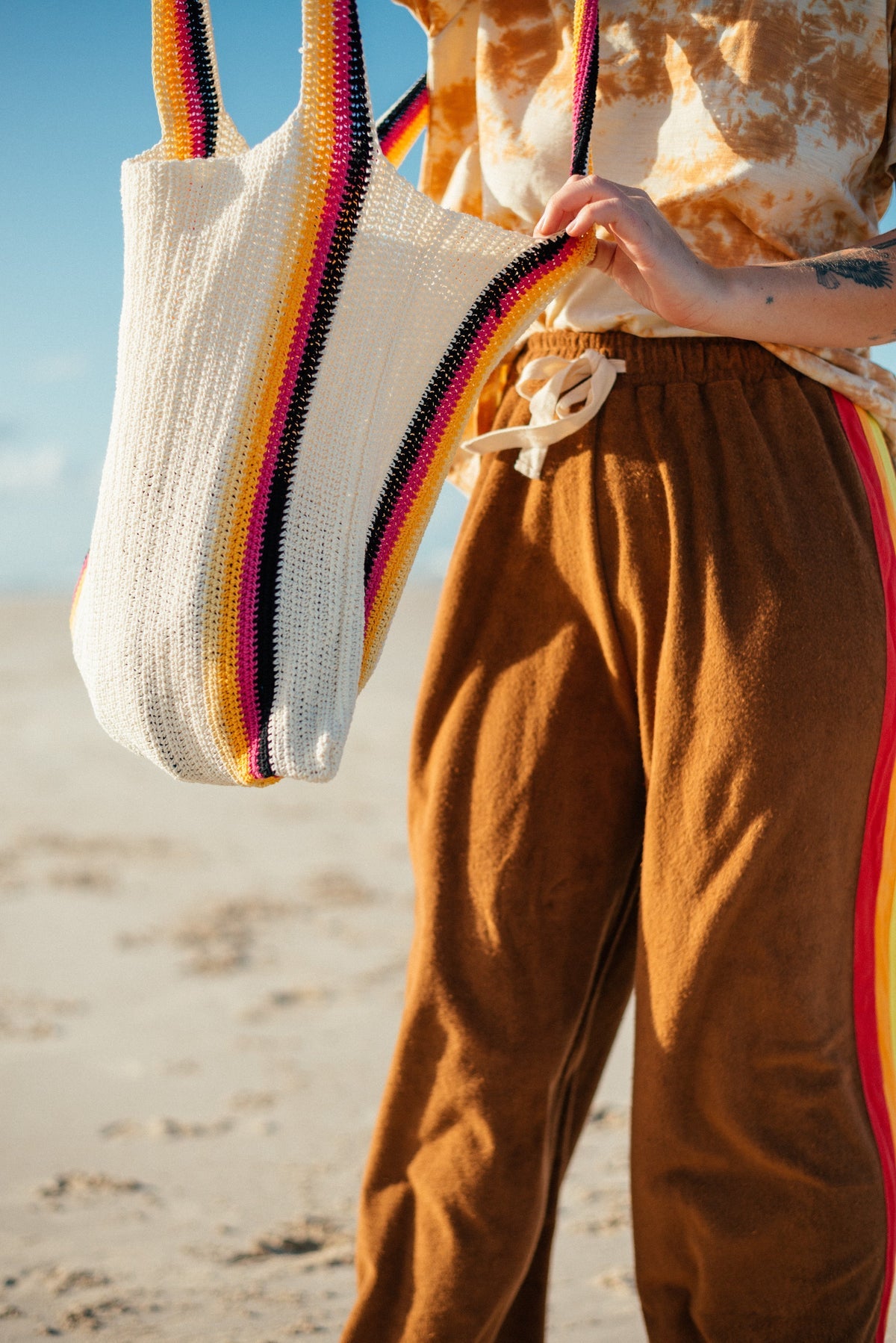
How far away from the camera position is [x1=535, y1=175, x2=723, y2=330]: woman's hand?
999mm

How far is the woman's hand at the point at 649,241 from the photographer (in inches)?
39.3

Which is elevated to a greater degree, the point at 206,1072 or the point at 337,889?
the point at 337,889

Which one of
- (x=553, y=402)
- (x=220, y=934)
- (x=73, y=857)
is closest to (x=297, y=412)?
(x=553, y=402)

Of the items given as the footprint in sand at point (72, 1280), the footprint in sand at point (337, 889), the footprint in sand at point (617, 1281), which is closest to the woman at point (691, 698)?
the footprint in sand at point (617, 1281)

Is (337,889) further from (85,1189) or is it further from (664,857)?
(664,857)

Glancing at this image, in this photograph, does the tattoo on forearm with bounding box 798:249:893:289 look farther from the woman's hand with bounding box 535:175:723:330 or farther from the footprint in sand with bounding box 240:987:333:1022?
the footprint in sand with bounding box 240:987:333:1022

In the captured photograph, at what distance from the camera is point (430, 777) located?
128cm

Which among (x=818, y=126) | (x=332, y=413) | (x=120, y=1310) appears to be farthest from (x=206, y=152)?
(x=120, y=1310)

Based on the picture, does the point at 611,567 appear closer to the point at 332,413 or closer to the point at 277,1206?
the point at 332,413

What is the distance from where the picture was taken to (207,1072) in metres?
2.50

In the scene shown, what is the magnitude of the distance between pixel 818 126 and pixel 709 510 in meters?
0.38

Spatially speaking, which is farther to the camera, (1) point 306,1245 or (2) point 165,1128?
(2) point 165,1128

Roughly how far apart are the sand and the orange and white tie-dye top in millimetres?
1491

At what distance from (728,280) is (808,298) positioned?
8cm
